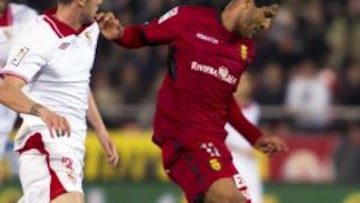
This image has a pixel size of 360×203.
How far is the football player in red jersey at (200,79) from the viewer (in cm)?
1119

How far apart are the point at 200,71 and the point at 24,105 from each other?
1.98m

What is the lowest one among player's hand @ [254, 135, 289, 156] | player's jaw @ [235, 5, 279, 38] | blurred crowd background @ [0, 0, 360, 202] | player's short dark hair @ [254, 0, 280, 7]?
blurred crowd background @ [0, 0, 360, 202]

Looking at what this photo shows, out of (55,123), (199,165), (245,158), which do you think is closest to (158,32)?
(199,165)

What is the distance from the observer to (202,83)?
36.8 ft

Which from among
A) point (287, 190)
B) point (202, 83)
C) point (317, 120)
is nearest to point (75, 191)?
point (202, 83)

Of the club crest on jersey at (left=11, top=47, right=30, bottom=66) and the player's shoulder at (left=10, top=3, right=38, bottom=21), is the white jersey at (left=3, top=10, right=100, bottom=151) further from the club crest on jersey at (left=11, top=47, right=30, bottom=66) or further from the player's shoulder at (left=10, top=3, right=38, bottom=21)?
the player's shoulder at (left=10, top=3, right=38, bottom=21)

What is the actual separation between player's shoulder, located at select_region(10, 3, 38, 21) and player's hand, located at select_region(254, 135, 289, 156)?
2050 mm

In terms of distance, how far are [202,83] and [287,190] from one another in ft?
21.8

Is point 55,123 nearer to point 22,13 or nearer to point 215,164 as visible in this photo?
point 215,164

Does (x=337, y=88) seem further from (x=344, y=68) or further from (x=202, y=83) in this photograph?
(x=202, y=83)

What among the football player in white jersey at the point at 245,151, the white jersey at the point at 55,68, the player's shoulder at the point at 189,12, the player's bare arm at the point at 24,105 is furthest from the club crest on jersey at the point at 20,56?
the football player in white jersey at the point at 245,151

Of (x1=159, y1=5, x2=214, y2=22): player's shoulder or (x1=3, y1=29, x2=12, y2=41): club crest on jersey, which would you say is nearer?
(x1=159, y1=5, x2=214, y2=22): player's shoulder

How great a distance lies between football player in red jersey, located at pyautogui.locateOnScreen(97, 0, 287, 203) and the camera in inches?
440

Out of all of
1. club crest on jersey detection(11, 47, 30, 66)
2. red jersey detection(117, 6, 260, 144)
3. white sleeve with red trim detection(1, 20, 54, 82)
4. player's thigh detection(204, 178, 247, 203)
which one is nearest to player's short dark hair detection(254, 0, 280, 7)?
red jersey detection(117, 6, 260, 144)
